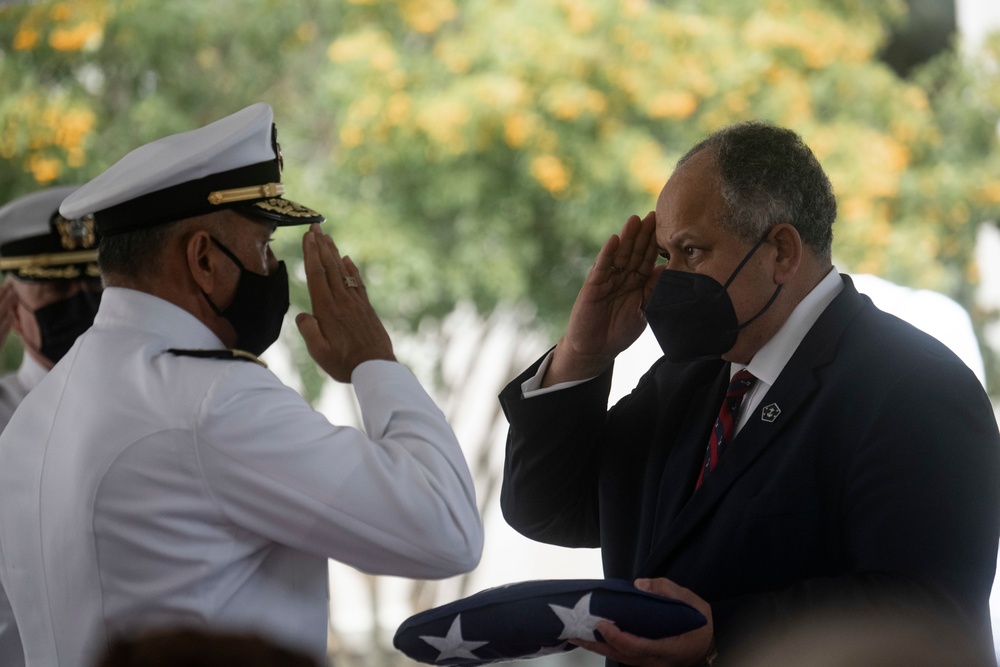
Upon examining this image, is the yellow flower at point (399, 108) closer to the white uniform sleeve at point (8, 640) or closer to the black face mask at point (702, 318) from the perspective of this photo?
the white uniform sleeve at point (8, 640)

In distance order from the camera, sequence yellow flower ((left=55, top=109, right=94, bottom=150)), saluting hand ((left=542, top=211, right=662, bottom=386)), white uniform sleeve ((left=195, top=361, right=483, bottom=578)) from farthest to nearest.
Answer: yellow flower ((left=55, top=109, right=94, bottom=150)), saluting hand ((left=542, top=211, right=662, bottom=386)), white uniform sleeve ((left=195, top=361, right=483, bottom=578))

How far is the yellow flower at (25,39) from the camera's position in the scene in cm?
576

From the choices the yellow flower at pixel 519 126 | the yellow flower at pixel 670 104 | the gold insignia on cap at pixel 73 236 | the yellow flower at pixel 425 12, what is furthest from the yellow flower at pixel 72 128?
the yellow flower at pixel 670 104

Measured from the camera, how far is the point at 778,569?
1.91 metres

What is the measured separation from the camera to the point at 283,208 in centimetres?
205

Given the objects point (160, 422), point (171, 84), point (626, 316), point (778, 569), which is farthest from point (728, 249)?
point (171, 84)

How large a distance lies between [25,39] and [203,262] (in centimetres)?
450

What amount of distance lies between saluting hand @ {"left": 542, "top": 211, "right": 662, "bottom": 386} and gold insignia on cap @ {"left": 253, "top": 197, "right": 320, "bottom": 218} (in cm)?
59

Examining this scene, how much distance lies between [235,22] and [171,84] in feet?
1.60

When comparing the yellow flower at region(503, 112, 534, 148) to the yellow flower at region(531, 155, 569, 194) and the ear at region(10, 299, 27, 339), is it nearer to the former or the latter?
the yellow flower at region(531, 155, 569, 194)

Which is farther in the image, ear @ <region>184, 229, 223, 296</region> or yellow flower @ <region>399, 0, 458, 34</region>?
yellow flower @ <region>399, 0, 458, 34</region>

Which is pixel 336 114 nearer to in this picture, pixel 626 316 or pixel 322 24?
pixel 322 24

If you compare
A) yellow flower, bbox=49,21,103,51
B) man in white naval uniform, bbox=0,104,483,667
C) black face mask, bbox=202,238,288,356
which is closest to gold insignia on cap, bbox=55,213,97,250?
man in white naval uniform, bbox=0,104,483,667

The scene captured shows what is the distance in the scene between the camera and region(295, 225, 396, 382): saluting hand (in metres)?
2.02
